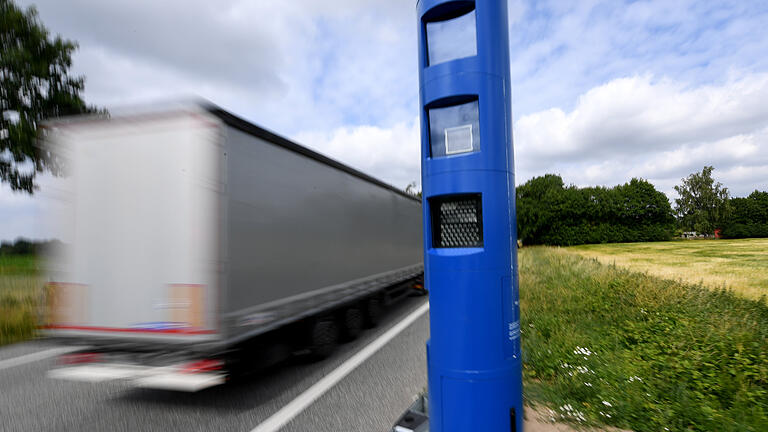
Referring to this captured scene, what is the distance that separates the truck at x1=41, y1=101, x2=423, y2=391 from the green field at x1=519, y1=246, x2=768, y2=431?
3.16 metres

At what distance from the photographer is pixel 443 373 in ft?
9.25

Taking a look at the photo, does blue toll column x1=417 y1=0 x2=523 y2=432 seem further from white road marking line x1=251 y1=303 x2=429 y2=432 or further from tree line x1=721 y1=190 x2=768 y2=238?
tree line x1=721 y1=190 x2=768 y2=238

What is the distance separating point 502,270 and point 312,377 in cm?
345

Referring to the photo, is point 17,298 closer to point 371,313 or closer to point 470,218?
point 371,313

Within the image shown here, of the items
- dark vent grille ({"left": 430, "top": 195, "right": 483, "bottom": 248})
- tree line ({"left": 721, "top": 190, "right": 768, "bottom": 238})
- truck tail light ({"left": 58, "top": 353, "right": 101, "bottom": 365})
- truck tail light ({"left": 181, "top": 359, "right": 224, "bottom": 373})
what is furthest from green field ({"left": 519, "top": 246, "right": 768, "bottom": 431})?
tree line ({"left": 721, "top": 190, "right": 768, "bottom": 238})

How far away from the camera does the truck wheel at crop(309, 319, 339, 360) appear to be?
18.0 ft

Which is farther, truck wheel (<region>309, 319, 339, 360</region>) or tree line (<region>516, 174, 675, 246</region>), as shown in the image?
tree line (<region>516, 174, 675, 246</region>)

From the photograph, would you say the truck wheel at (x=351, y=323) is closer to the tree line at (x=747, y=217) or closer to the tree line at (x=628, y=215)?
the tree line at (x=628, y=215)

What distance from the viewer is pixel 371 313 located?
775 centimetres

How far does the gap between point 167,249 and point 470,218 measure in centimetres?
295

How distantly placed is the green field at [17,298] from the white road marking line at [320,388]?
539cm

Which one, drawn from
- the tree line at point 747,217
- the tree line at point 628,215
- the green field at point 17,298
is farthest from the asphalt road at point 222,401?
the tree line at point 747,217

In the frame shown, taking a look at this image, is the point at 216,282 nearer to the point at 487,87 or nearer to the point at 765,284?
the point at 487,87

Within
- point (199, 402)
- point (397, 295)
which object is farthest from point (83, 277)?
point (397, 295)
